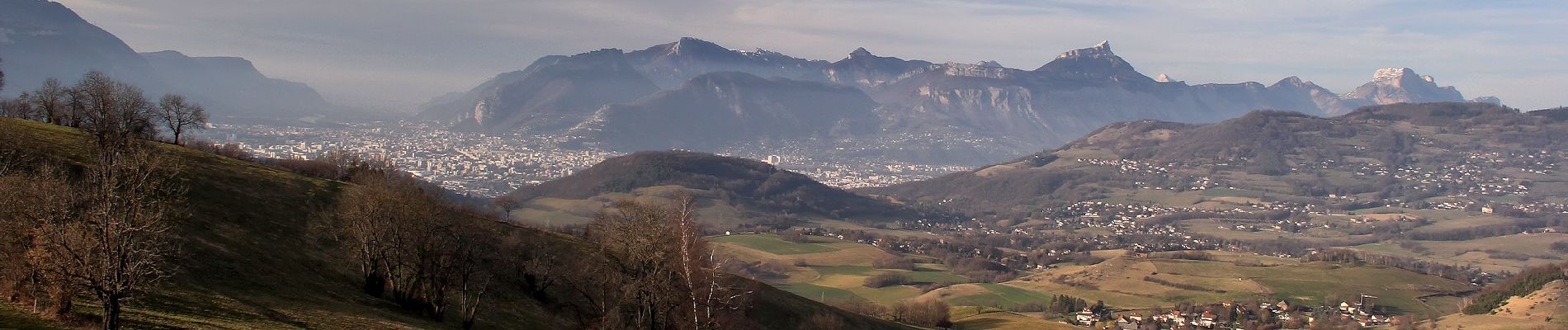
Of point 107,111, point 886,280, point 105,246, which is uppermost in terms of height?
point 107,111

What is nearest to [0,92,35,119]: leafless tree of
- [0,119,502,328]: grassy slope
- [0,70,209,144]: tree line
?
[0,70,209,144]: tree line

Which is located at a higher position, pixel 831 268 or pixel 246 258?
pixel 246 258

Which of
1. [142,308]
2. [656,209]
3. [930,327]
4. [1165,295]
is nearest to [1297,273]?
[1165,295]

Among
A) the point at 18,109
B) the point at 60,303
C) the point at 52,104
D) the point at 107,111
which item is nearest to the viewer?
the point at 60,303

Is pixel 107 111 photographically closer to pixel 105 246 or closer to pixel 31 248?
pixel 31 248

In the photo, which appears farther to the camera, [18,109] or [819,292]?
[819,292]

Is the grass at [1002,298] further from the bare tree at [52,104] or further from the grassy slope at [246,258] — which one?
the bare tree at [52,104]

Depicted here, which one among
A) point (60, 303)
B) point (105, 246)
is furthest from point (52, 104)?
point (105, 246)
